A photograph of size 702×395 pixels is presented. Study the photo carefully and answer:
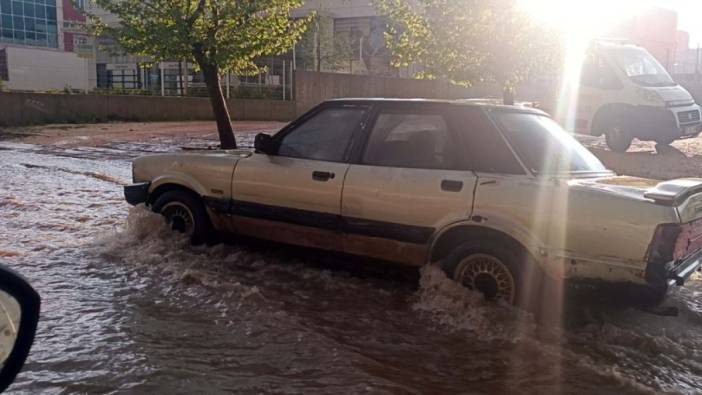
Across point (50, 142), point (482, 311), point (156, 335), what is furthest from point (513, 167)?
point (50, 142)

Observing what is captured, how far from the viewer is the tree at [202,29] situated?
38.0 feet

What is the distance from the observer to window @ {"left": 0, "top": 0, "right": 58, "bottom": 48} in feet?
175

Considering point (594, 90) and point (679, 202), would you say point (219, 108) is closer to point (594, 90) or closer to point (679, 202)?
point (594, 90)

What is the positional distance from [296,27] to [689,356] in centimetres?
1113

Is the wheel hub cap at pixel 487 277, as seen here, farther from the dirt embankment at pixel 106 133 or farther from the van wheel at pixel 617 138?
the dirt embankment at pixel 106 133

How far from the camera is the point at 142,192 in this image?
6.30m

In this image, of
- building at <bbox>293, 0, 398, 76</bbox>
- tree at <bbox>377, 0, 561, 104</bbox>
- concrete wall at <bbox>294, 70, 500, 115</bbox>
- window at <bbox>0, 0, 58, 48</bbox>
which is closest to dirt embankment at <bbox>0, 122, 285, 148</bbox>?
concrete wall at <bbox>294, 70, 500, 115</bbox>

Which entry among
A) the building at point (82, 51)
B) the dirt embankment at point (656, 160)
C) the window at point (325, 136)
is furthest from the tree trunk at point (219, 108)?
the building at point (82, 51)

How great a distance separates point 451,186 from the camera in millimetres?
4598

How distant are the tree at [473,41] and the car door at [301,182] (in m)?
6.47

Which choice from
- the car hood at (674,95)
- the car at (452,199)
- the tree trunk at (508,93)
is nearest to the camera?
the car at (452,199)

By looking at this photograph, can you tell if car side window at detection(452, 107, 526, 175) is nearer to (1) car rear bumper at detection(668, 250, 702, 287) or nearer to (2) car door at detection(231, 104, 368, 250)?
(2) car door at detection(231, 104, 368, 250)

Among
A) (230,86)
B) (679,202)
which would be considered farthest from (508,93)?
(230,86)

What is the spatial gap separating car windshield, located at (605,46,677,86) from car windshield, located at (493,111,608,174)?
11108 millimetres
